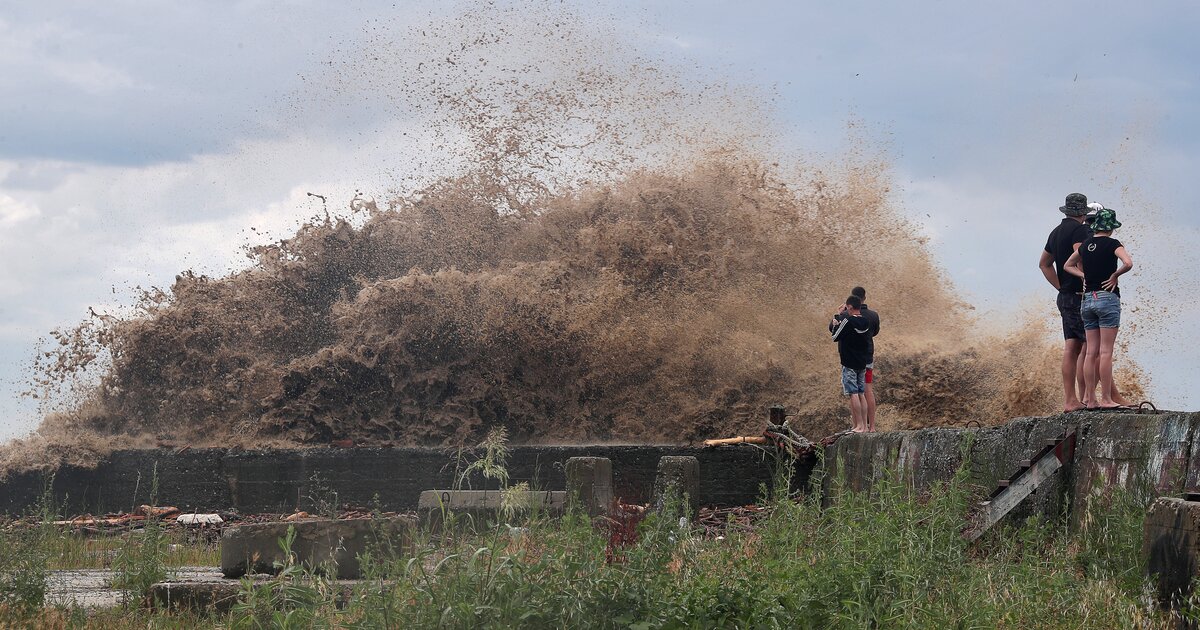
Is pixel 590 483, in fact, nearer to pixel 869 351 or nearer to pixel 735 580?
pixel 869 351

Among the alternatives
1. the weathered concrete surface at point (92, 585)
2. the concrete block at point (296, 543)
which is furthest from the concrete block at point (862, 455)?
the weathered concrete surface at point (92, 585)

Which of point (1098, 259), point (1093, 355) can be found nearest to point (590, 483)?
point (1093, 355)

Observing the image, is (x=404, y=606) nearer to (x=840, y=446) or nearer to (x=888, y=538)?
(x=888, y=538)

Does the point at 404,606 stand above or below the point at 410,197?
below

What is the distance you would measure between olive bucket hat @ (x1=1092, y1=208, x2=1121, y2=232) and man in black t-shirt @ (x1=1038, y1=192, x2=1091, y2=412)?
1.37 ft

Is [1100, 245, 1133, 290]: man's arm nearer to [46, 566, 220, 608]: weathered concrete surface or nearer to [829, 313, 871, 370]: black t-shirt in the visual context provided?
[829, 313, 871, 370]: black t-shirt

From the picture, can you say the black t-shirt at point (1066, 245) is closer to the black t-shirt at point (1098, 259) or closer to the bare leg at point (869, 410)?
the black t-shirt at point (1098, 259)

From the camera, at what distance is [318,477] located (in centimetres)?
1485

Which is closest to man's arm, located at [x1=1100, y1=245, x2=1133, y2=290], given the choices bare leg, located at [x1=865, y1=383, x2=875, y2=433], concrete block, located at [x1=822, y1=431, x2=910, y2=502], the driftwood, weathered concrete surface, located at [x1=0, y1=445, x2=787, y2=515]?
concrete block, located at [x1=822, y1=431, x2=910, y2=502]

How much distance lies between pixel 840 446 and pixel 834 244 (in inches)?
279

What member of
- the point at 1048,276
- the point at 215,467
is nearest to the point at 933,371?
the point at 1048,276

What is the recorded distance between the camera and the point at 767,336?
17812mm

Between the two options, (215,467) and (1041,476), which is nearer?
(1041,476)

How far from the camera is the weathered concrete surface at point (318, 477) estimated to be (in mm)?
14320
